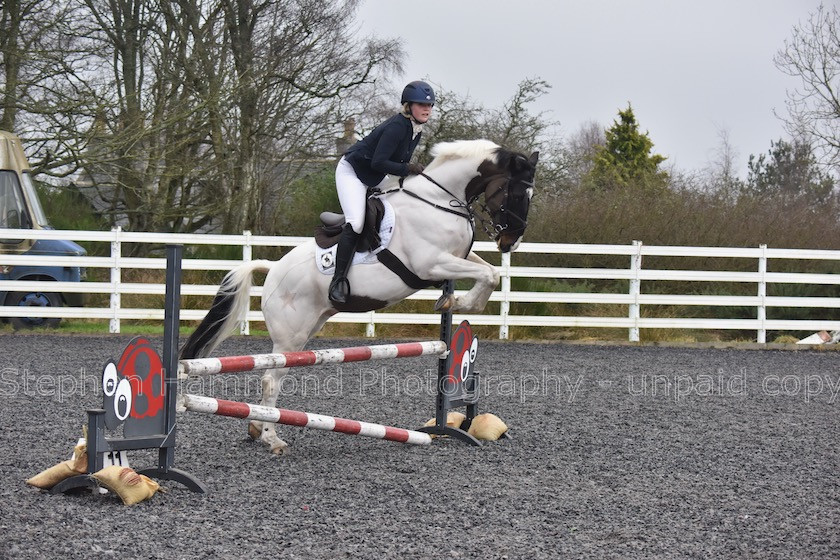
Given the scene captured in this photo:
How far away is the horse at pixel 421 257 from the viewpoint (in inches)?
209

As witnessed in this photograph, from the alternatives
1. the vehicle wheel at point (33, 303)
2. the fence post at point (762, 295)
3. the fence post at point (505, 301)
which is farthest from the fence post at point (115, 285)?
the fence post at point (762, 295)

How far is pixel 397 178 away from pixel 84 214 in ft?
41.5

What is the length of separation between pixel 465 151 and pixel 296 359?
160 cm

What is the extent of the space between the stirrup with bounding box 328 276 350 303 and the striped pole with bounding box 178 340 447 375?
368 millimetres

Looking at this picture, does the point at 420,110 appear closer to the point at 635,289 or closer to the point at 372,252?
the point at 372,252

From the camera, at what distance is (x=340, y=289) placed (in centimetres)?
539

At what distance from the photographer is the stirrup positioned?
538 cm

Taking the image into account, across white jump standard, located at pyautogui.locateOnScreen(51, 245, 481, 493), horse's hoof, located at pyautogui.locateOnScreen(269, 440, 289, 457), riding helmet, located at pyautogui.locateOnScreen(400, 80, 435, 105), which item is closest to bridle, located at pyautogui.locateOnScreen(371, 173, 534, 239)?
riding helmet, located at pyautogui.locateOnScreen(400, 80, 435, 105)

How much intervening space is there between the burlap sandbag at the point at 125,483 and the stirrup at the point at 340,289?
1683 mm

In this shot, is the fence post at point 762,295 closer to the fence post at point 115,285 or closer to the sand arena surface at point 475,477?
the sand arena surface at point 475,477

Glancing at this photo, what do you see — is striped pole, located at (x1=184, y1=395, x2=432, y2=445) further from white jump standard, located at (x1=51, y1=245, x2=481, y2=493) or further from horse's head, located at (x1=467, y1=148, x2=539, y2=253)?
horse's head, located at (x1=467, y1=148, x2=539, y2=253)

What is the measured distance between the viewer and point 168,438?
4289 millimetres

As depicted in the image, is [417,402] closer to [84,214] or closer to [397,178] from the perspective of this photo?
[397,178]

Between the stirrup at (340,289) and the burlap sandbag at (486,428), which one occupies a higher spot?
the stirrup at (340,289)
